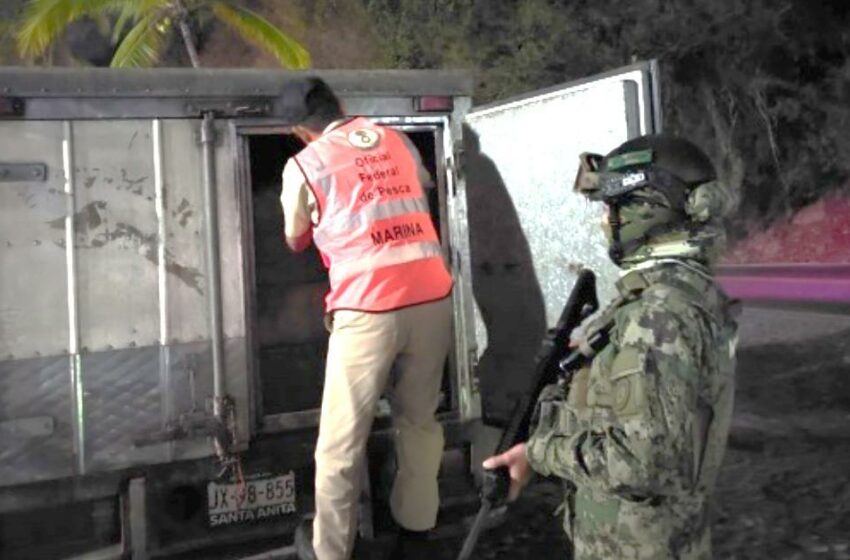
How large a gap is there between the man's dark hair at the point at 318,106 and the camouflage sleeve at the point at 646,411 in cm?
192

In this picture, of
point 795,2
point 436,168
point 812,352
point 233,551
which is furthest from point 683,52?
point 233,551

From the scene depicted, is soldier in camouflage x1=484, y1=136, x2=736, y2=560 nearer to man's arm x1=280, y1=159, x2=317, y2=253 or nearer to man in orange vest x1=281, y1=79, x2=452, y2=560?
man in orange vest x1=281, y1=79, x2=452, y2=560

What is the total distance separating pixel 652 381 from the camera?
192 centimetres

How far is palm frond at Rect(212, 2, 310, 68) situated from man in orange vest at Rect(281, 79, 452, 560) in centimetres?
1250

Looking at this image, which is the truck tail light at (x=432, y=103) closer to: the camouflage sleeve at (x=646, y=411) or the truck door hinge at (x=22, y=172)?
the truck door hinge at (x=22, y=172)

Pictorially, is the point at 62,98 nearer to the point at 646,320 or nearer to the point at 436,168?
the point at 436,168

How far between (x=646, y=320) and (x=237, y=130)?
224 centimetres

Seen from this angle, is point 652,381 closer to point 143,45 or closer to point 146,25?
point 143,45

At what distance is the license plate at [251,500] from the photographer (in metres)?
3.74

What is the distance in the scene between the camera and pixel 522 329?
→ 4.39 metres

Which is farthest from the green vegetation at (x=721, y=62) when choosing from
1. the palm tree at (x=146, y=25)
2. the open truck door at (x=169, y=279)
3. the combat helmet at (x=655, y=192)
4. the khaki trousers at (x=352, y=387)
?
the combat helmet at (x=655, y=192)

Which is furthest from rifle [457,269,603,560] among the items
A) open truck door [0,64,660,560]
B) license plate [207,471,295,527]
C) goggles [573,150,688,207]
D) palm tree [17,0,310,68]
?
palm tree [17,0,310,68]

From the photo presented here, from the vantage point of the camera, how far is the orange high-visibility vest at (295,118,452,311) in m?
3.55

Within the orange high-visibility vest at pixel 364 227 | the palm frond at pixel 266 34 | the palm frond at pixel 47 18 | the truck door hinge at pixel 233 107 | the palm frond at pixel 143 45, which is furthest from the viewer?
the palm frond at pixel 266 34
